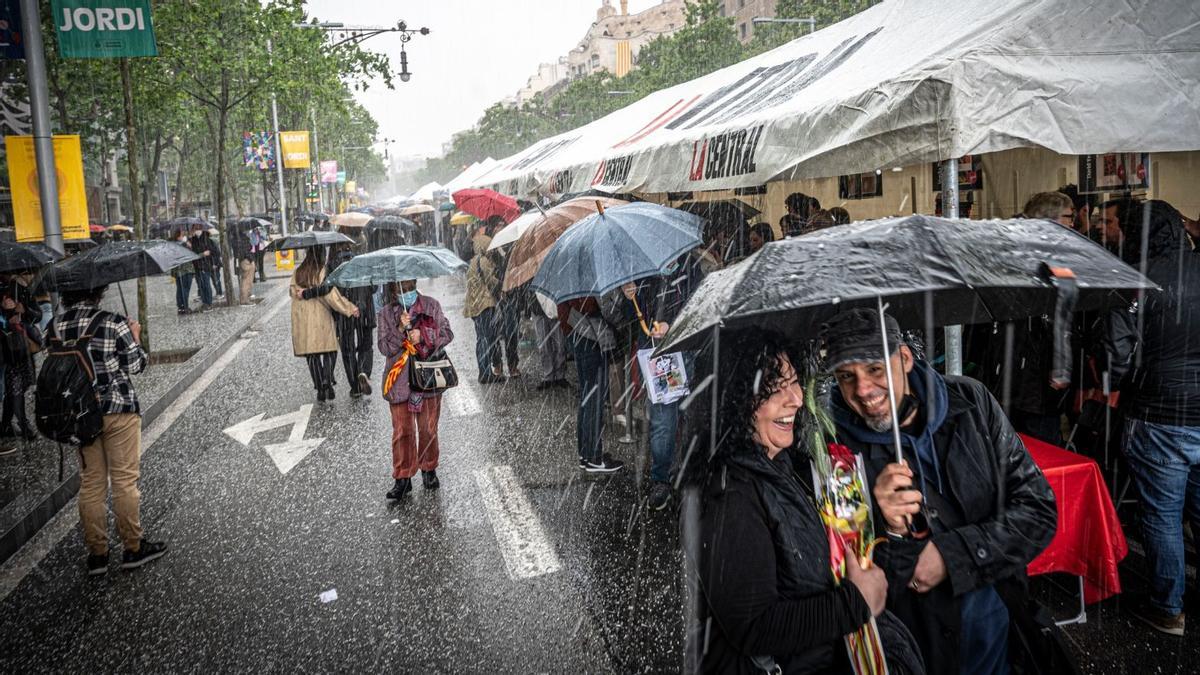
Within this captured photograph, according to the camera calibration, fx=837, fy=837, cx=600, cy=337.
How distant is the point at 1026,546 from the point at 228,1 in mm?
21840

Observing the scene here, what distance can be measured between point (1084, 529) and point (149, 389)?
10.3 m

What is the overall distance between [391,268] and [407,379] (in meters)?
0.87

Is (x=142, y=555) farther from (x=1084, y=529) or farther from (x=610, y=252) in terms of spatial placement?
(x=1084, y=529)

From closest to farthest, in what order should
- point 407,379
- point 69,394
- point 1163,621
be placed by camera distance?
point 1163,621 < point 69,394 < point 407,379

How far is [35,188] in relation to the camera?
10.3 metres

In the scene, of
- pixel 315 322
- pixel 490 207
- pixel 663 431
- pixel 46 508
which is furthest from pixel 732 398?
pixel 490 207

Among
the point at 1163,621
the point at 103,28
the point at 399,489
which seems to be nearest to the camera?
the point at 1163,621

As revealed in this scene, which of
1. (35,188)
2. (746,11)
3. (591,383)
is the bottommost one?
(591,383)

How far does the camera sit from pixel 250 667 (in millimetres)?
4094

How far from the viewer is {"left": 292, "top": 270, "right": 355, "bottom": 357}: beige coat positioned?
31.2 feet

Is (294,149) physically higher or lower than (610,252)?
higher

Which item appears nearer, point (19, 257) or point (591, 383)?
point (591, 383)

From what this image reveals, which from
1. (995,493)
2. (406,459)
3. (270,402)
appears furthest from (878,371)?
(270,402)

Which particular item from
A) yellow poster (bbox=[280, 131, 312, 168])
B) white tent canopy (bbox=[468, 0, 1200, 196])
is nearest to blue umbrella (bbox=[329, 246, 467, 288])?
white tent canopy (bbox=[468, 0, 1200, 196])
